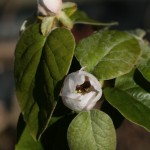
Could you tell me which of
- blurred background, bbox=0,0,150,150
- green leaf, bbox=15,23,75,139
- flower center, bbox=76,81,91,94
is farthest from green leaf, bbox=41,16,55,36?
blurred background, bbox=0,0,150,150

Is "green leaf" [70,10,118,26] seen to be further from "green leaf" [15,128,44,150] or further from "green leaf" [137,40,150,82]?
"green leaf" [15,128,44,150]

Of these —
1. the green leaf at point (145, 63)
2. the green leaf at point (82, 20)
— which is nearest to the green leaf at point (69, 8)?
the green leaf at point (82, 20)

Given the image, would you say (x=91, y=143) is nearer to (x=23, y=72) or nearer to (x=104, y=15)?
(x=23, y=72)

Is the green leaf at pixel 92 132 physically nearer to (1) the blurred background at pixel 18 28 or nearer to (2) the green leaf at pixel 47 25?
(2) the green leaf at pixel 47 25

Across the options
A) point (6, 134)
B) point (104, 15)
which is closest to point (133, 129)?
point (6, 134)

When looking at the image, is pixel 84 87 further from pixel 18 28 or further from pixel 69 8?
pixel 18 28
